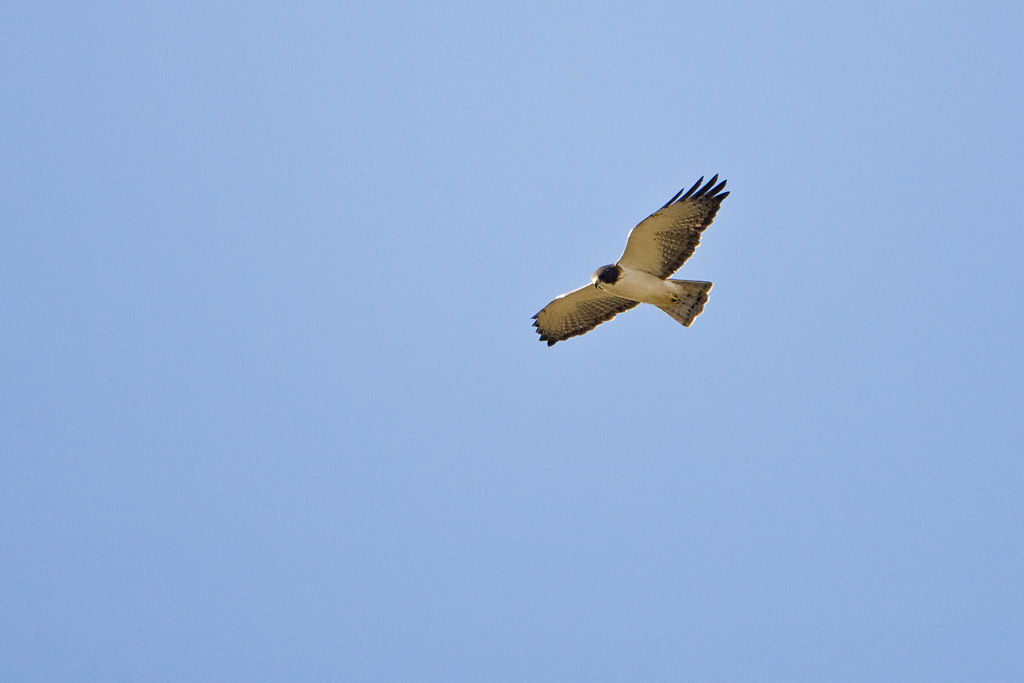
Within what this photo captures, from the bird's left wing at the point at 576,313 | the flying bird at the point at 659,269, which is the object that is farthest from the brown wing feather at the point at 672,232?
the bird's left wing at the point at 576,313

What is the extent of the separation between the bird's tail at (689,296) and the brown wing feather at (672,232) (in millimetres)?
255

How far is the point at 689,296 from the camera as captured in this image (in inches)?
569

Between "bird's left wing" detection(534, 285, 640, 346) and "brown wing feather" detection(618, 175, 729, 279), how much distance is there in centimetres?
92

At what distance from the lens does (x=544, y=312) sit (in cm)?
1543

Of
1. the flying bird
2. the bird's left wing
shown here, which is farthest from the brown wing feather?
the bird's left wing

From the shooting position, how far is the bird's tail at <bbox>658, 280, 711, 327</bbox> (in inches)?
567

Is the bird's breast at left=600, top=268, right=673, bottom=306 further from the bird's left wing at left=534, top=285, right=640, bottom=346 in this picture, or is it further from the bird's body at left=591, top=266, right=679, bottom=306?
the bird's left wing at left=534, top=285, right=640, bottom=346

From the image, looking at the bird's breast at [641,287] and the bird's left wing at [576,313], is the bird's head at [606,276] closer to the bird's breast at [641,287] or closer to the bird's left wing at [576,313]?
the bird's breast at [641,287]

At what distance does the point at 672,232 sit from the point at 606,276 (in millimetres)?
992

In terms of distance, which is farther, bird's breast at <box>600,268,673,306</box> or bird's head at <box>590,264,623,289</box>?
bird's breast at <box>600,268,673,306</box>

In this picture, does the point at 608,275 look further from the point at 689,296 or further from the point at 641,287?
the point at 689,296

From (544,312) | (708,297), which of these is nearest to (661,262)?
(708,297)

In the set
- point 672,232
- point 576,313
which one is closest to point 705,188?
point 672,232

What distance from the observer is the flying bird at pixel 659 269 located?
13711mm
